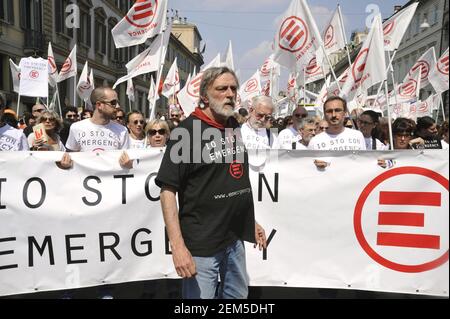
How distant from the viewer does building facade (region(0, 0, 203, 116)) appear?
19266 millimetres

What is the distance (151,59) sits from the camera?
19.2ft

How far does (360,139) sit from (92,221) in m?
2.65

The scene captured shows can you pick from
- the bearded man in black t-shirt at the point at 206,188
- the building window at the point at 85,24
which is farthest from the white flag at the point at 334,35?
the building window at the point at 85,24

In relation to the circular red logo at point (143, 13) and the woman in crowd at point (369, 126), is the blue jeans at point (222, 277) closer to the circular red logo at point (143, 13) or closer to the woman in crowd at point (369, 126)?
the woman in crowd at point (369, 126)

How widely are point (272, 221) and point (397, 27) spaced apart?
509 cm

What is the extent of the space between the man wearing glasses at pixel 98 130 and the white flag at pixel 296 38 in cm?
297

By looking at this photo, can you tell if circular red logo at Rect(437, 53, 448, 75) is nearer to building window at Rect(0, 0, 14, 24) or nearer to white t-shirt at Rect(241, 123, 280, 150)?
white t-shirt at Rect(241, 123, 280, 150)

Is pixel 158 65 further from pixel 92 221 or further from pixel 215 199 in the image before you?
pixel 215 199

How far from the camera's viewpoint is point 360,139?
442 cm

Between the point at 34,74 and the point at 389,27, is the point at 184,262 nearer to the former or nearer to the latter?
the point at 389,27

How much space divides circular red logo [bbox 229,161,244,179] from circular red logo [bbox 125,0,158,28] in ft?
12.4

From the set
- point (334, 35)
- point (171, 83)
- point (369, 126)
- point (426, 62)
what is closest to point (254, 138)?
point (369, 126)

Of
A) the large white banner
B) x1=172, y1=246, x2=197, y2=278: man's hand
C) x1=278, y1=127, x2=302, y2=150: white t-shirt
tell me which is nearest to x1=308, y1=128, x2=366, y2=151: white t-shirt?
the large white banner
